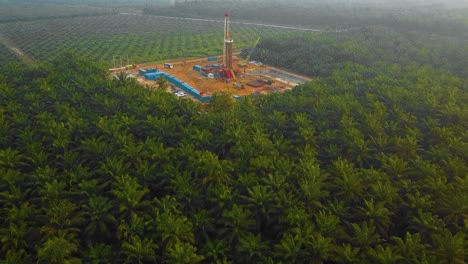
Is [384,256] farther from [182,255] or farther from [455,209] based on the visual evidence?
[182,255]

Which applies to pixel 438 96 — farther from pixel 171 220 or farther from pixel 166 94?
pixel 171 220

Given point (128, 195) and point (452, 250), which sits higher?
point (128, 195)

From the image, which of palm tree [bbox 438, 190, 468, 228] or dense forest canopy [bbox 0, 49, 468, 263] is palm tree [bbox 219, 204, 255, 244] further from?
palm tree [bbox 438, 190, 468, 228]

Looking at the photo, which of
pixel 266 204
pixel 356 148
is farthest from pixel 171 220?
pixel 356 148

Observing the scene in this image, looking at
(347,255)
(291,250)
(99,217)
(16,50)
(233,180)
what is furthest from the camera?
(16,50)

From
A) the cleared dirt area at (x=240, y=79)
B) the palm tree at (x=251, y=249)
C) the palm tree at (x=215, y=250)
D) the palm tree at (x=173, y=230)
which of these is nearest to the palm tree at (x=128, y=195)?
the palm tree at (x=173, y=230)

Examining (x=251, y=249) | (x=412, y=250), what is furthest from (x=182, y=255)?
(x=412, y=250)

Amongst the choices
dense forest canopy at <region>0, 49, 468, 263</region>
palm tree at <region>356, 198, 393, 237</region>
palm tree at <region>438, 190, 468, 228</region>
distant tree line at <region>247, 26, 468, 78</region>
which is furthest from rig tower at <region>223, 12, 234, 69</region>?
palm tree at <region>438, 190, 468, 228</region>
